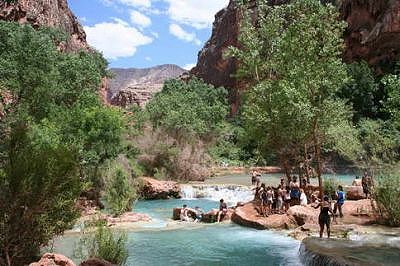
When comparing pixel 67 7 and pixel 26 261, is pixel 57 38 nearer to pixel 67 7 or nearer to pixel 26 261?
pixel 67 7

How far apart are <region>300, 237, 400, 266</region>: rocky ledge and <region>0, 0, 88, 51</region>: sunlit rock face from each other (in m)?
31.6

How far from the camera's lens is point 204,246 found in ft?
56.1

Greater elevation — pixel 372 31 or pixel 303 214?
pixel 372 31

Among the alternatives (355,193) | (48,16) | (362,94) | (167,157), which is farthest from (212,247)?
(48,16)

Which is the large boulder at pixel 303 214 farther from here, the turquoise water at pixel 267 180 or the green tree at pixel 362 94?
the green tree at pixel 362 94

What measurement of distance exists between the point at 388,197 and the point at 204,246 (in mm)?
7006

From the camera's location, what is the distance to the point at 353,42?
63062 mm

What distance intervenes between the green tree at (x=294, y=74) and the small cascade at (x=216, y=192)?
5.12 metres

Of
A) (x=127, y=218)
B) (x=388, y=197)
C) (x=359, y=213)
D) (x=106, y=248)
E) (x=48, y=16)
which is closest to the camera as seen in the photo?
(x=106, y=248)

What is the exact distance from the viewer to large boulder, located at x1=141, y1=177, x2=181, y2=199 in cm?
3388

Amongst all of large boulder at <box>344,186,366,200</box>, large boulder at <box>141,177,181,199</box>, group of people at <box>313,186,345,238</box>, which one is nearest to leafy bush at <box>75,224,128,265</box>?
group of people at <box>313,186,345,238</box>

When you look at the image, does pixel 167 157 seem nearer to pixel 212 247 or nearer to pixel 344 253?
pixel 212 247

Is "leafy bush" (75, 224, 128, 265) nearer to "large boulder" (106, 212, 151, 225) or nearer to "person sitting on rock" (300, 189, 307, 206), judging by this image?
"large boulder" (106, 212, 151, 225)

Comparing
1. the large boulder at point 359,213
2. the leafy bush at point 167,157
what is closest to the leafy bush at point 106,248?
the large boulder at point 359,213
